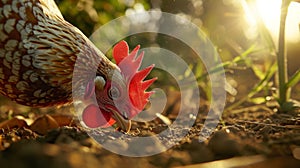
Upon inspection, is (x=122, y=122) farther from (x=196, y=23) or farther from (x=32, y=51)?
(x=196, y=23)

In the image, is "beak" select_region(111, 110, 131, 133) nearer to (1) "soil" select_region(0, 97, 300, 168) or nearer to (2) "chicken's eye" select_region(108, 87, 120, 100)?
(2) "chicken's eye" select_region(108, 87, 120, 100)

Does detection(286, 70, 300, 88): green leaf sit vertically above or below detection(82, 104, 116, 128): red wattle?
above

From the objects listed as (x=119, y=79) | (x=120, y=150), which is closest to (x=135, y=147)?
(x=120, y=150)

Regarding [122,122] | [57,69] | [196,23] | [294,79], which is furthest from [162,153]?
Result: [196,23]

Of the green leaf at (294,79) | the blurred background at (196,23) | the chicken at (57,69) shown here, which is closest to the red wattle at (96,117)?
the chicken at (57,69)

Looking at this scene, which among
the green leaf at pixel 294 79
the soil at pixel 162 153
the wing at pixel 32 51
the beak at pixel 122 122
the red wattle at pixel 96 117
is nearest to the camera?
the soil at pixel 162 153

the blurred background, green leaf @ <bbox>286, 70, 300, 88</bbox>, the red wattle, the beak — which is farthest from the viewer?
the blurred background

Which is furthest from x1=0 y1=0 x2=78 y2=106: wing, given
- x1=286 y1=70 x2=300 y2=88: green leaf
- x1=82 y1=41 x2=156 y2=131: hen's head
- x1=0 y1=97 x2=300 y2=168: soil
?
x1=286 y1=70 x2=300 y2=88: green leaf

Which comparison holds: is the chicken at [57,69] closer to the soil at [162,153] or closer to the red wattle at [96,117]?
the red wattle at [96,117]

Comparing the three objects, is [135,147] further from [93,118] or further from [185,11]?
[185,11]
